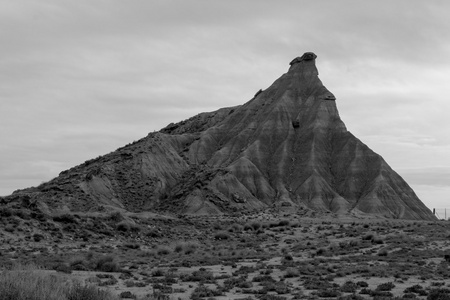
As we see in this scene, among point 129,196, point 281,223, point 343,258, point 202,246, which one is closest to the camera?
point 343,258

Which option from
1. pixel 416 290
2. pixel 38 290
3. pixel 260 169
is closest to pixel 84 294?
pixel 38 290

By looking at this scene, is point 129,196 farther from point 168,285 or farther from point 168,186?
point 168,285

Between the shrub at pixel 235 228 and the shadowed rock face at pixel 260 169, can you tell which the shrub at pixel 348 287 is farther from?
the shadowed rock face at pixel 260 169

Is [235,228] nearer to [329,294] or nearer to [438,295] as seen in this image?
[329,294]

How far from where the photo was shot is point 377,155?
10419 centimetres

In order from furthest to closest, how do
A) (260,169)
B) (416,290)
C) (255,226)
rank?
(260,169) → (255,226) → (416,290)

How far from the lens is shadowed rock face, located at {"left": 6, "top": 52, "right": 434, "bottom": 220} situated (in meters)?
82.0

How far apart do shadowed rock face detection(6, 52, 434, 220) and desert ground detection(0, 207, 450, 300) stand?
75.5 feet

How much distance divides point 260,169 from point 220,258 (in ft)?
213

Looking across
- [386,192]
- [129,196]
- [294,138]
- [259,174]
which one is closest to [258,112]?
[294,138]

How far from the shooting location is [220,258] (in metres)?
35.3

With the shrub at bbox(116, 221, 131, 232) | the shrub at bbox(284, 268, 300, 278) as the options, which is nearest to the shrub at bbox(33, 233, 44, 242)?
the shrub at bbox(116, 221, 131, 232)

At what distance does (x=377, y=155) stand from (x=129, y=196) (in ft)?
154

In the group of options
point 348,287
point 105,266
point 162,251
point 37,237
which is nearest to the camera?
point 348,287
